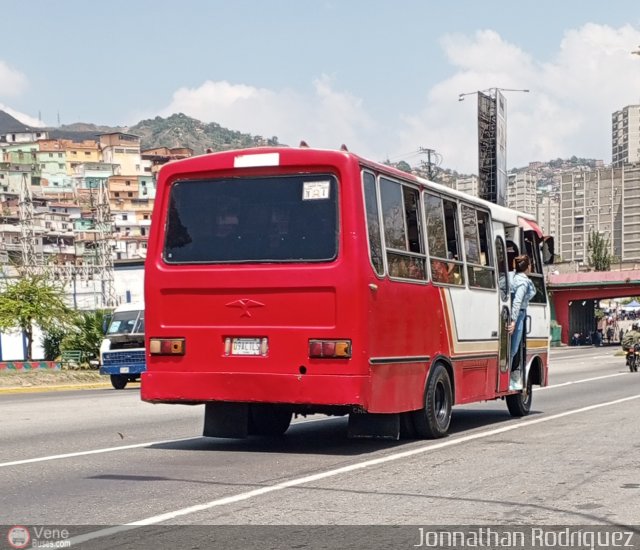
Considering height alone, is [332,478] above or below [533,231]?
below

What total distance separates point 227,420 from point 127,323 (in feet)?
67.4

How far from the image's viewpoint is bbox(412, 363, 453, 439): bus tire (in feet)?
42.9

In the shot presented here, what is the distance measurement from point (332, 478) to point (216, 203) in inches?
144

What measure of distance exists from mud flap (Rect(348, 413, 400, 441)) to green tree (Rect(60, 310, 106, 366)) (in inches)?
1094

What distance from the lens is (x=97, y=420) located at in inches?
686

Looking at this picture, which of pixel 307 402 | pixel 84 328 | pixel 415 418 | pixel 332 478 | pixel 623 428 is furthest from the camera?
pixel 84 328

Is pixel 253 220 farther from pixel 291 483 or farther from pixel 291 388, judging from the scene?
pixel 291 483

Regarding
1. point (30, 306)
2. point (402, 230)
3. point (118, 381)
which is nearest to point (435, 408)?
point (402, 230)

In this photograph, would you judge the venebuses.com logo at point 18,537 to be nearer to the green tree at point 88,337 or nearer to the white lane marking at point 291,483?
the white lane marking at point 291,483

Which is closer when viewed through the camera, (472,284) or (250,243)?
(250,243)

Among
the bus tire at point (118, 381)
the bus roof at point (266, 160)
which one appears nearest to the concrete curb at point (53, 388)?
the bus tire at point (118, 381)

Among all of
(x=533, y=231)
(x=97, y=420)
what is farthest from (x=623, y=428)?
(x=97, y=420)

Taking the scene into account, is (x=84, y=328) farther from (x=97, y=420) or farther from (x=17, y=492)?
(x=17, y=492)

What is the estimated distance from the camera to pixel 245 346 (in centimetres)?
1200
